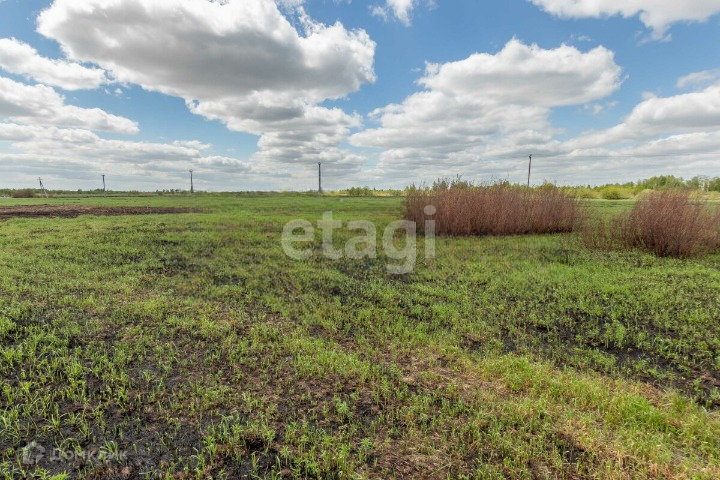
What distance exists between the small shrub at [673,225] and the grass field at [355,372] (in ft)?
4.93

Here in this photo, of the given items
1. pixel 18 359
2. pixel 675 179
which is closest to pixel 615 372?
pixel 18 359

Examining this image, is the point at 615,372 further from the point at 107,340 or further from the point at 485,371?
the point at 107,340

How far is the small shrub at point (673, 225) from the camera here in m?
8.14

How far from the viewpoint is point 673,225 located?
26.9 ft

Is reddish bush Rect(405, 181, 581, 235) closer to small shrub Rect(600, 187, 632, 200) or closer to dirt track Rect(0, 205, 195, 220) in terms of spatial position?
dirt track Rect(0, 205, 195, 220)

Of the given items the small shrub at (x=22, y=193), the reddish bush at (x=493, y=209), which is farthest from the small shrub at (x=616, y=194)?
the small shrub at (x=22, y=193)

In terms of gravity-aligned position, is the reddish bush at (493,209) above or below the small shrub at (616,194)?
below

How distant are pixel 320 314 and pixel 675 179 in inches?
394

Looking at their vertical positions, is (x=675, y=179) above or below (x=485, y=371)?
above

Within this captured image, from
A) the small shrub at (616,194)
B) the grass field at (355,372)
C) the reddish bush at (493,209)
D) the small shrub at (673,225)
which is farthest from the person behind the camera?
the small shrub at (616,194)

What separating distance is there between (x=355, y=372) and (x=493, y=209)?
34.5 feet

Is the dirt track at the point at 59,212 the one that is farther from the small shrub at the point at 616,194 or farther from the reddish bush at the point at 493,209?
the small shrub at the point at 616,194

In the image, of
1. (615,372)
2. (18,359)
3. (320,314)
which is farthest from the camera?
(320,314)

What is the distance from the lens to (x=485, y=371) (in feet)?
11.1
